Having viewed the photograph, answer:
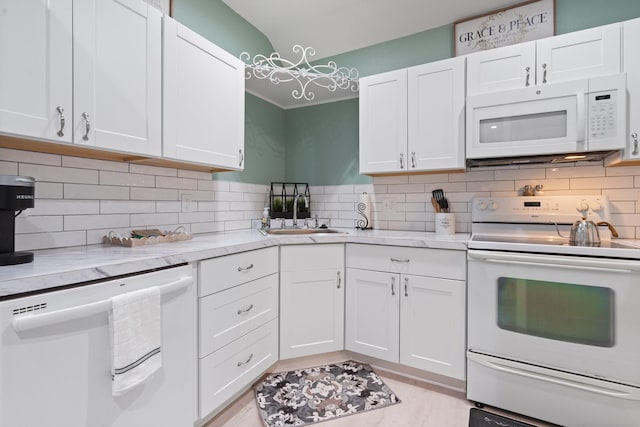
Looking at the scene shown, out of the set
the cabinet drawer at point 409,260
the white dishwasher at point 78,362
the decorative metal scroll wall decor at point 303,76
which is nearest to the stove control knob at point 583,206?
the cabinet drawer at point 409,260

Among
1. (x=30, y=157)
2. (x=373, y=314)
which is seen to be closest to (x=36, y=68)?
(x=30, y=157)

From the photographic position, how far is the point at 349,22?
107 inches

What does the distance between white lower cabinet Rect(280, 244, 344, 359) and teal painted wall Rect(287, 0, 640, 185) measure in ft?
3.25

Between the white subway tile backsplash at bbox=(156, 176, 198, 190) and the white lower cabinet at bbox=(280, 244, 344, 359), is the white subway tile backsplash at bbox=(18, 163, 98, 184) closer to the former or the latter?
the white subway tile backsplash at bbox=(156, 176, 198, 190)

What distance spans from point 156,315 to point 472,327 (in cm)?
166

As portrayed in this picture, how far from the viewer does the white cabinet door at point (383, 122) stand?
7.77ft

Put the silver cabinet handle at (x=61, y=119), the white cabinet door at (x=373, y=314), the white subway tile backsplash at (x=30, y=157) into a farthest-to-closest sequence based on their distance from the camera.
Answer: the white cabinet door at (x=373, y=314) < the white subway tile backsplash at (x=30, y=157) < the silver cabinet handle at (x=61, y=119)

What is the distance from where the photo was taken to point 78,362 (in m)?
1.05

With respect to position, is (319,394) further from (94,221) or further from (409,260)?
(94,221)

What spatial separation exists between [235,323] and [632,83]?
2564 mm

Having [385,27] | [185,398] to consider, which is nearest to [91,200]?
[185,398]

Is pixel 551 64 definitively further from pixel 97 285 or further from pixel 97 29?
pixel 97 285

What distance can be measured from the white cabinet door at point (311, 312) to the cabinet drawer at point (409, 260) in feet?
0.59

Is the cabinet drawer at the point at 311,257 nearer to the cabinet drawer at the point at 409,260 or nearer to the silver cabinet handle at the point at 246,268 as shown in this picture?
the cabinet drawer at the point at 409,260
